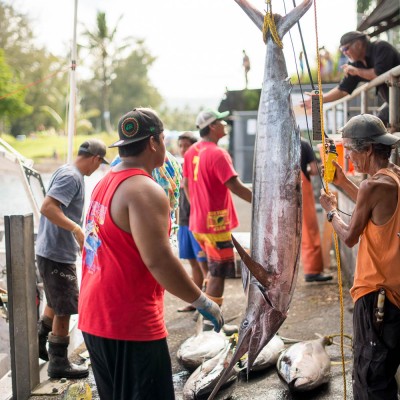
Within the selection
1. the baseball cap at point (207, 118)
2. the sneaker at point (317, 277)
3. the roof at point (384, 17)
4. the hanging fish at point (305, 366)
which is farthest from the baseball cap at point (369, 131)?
the sneaker at point (317, 277)

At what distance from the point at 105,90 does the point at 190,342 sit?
48489mm

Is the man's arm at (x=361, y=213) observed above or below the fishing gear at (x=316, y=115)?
below

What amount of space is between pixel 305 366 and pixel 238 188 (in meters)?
1.71

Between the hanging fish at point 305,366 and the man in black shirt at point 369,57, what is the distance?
2.00 meters

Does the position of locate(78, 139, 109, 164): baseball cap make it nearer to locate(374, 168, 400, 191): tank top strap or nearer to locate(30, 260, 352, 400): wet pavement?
locate(30, 260, 352, 400): wet pavement

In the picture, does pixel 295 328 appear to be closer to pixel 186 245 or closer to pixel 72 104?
pixel 186 245

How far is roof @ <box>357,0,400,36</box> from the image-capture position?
19.7 ft

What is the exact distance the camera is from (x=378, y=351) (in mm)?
2930

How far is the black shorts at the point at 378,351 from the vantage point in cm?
293

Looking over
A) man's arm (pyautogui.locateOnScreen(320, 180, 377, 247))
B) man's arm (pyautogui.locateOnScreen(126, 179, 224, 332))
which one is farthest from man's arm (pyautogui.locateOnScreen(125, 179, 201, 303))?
man's arm (pyautogui.locateOnScreen(320, 180, 377, 247))

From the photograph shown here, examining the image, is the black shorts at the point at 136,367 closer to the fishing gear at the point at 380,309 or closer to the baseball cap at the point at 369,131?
the fishing gear at the point at 380,309

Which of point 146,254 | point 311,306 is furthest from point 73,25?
point 146,254

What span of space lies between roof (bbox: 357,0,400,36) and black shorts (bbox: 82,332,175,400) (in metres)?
4.76

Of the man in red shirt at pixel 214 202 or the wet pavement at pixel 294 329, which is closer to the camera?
the wet pavement at pixel 294 329
